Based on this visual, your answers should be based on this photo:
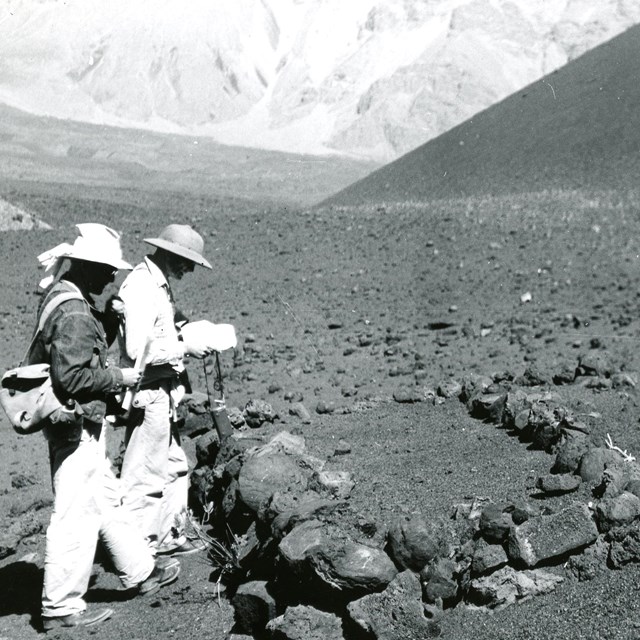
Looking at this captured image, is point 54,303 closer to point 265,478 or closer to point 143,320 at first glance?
point 143,320

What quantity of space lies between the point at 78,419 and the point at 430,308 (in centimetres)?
900

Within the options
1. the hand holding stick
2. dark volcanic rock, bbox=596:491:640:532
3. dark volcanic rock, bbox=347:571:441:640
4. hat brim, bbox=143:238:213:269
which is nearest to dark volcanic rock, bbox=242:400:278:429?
the hand holding stick

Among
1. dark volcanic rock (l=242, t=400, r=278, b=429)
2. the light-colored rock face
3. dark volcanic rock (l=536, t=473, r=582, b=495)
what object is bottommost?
dark volcanic rock (l=536, t=473, r=582, b=495)

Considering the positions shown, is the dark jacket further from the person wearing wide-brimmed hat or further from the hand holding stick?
the hand holding stick

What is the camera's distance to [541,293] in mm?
13250

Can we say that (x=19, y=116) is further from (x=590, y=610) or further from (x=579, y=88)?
(x=590, y=610)

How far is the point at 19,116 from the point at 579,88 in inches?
2356

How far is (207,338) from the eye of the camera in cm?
490

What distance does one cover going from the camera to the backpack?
4.12 metres

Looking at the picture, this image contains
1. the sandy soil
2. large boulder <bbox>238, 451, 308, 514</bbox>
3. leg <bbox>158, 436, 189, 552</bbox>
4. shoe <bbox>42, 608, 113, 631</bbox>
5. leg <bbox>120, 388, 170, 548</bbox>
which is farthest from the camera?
large boulder <bbox>238, 451, 308, 514</bbox>

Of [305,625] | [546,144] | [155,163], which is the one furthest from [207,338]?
[155,163]

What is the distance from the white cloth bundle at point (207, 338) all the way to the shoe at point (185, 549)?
1121mm

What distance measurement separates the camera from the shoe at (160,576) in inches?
184

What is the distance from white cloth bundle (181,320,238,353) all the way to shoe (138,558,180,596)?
1.13 meters
